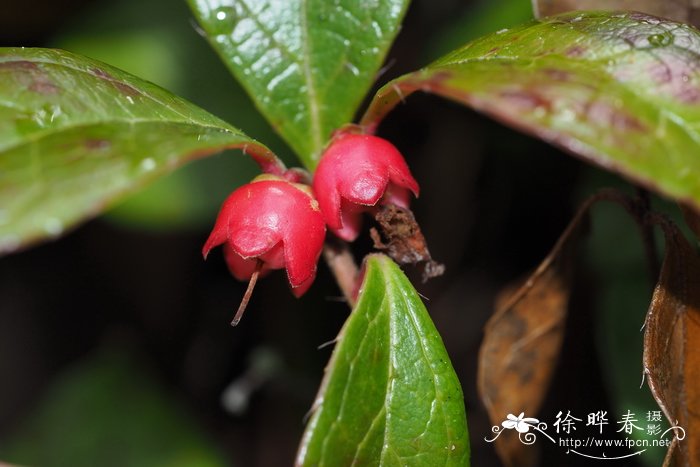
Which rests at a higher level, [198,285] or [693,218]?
[693,218]

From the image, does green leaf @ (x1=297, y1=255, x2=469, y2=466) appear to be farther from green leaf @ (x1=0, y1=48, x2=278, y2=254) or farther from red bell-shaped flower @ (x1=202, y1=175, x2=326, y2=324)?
green leaf @ (x1=0, y1=48, x2=278, y2=254)

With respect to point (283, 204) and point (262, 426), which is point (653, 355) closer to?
point (283, 204)

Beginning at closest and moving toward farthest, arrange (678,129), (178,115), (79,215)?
(79,215)
(678,129)
(178,115)

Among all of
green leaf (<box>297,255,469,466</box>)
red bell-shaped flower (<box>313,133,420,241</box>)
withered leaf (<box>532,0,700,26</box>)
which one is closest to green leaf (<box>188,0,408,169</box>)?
red bell-shaped flower (<box>313,133,420,241</box>)

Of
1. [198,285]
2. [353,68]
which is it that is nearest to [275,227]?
[353,68]

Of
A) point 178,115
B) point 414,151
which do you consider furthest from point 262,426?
point 178,115

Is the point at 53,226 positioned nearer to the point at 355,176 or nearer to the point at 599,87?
the point at 355,176

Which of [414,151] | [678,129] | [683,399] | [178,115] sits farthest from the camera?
[414,151]
